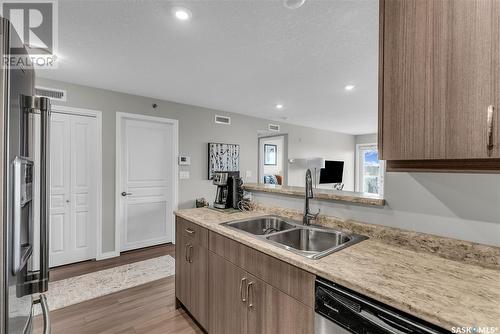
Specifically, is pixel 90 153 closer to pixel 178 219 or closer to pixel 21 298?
pixel 178 219

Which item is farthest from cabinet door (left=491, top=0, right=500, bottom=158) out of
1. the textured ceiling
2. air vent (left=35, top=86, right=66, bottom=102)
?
air vent (left=35, top=86, right=66, bottom=102)

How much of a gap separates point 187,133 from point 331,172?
4.21 meters

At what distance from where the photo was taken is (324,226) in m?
1.77

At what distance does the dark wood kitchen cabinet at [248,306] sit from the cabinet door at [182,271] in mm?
406

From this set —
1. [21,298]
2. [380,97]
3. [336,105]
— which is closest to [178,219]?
[21,298]

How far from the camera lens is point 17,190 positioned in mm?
776

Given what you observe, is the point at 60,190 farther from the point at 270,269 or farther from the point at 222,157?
the point at 270,269

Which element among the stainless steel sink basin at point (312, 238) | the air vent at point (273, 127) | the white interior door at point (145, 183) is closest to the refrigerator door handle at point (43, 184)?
the stainless steel sink basin at point (312, 238)

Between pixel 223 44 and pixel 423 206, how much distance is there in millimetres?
1978

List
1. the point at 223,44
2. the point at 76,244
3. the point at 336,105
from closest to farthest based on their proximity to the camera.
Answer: the point at 223,44
the point at 76,244
the point at 336,105

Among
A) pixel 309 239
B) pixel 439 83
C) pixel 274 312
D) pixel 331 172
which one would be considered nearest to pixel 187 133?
pixel 309 239

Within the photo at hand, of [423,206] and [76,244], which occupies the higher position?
[423,206]

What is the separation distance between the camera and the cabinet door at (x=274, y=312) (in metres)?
1.14

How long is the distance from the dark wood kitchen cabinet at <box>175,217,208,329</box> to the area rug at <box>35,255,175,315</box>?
34.1 inches
